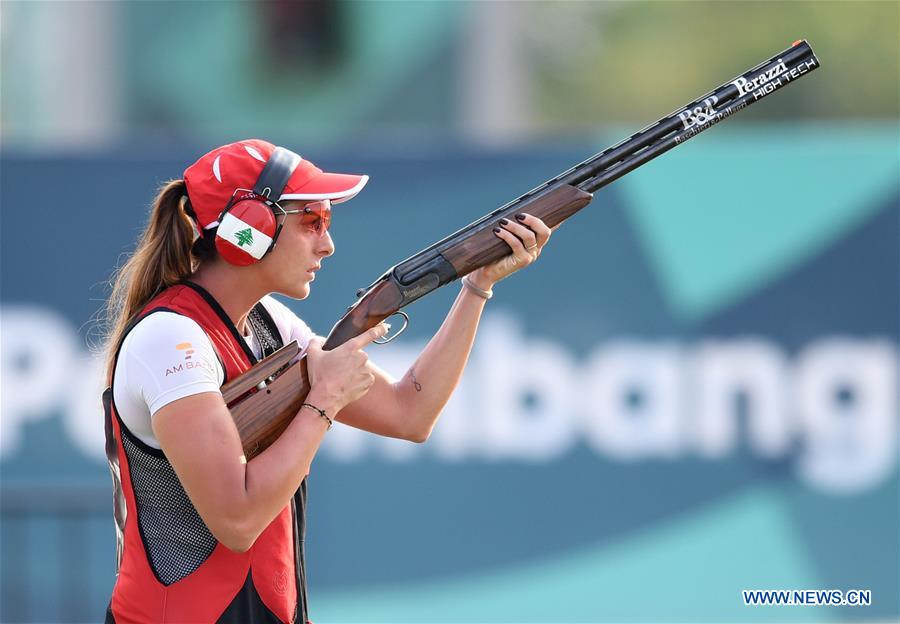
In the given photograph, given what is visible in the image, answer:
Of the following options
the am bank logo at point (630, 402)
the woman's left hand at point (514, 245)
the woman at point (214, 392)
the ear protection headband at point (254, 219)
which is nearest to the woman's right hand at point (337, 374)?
the woman at point (214, 392)

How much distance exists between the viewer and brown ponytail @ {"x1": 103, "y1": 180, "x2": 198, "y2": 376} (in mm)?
2967

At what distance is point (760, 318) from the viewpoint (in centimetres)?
636

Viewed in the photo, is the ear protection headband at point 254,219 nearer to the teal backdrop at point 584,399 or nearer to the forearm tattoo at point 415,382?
the forearm tattoo at point 415,382

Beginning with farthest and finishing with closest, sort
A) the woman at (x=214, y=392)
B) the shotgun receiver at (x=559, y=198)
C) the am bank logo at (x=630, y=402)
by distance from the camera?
1. the am bank logo at (x=630, y=402)
2. the shotgun receiver at (x=559, y=198)
3. the woman at (x=214, y=392)

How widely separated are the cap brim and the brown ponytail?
0.30 meters

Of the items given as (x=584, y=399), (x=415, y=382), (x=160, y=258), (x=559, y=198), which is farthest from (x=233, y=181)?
(x=584, y=399)

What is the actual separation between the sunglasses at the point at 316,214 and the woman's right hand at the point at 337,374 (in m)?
0.32

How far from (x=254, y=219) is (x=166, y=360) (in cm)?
43

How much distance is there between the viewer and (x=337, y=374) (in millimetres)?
2957

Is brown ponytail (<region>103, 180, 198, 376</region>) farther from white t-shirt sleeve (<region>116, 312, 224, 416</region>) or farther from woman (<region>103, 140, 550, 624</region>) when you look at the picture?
white t-shirt sleeve (<region>116, 312, 224, 416</region>)

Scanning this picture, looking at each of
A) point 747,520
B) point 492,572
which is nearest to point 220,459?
point 492,572

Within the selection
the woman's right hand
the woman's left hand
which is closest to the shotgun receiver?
the woman's left hand

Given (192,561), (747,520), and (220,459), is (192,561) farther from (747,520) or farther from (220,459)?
(747,520)

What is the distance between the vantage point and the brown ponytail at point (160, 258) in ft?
9.73
